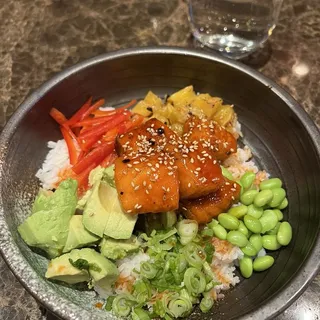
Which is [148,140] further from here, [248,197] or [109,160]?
[248,197]

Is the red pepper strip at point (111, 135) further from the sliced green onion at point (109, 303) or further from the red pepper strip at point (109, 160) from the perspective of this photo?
the sliced green onion at point (109, 303)

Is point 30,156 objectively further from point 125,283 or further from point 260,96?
point 260,96

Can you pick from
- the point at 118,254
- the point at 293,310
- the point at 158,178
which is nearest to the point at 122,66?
the point at 158,178

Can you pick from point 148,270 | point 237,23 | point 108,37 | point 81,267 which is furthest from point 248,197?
point 108,37

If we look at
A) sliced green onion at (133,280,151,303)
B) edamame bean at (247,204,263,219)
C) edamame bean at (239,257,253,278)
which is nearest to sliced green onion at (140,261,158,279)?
Answer: sliced green onion at (133,280,151,303)

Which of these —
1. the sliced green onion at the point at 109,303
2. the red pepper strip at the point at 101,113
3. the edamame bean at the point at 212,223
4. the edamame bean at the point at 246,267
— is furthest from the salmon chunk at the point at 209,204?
the red pepper strip at the point at 101,113
